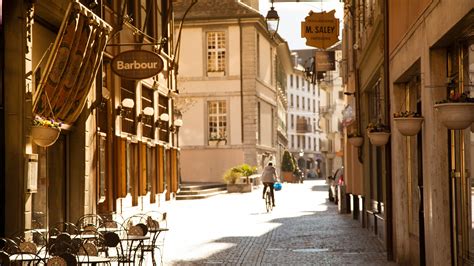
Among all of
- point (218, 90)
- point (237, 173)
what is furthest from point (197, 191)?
point (218, 90)

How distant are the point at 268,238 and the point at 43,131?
901 cm

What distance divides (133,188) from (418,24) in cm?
1207

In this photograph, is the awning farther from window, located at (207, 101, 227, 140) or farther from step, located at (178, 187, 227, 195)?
window, located at (207, 101, 227, 140)

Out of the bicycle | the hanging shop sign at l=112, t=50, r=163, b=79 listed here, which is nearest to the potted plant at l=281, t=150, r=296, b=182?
the bicycle

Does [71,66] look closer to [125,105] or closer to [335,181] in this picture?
[125,105]

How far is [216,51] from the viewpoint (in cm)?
5600

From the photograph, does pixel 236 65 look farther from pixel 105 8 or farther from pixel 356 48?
pixel 105 8

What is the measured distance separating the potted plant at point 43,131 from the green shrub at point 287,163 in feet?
205

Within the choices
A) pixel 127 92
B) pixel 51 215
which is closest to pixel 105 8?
pixel 127 92

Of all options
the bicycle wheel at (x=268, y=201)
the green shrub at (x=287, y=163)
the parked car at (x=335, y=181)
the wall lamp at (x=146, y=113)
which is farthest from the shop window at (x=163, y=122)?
the green shrub at (x=287, y=163)

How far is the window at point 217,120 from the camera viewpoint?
56031 mm

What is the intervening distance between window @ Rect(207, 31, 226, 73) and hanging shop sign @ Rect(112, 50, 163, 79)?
3891cm

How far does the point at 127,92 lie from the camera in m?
21.9

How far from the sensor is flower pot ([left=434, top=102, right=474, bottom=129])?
8492 millimetres
